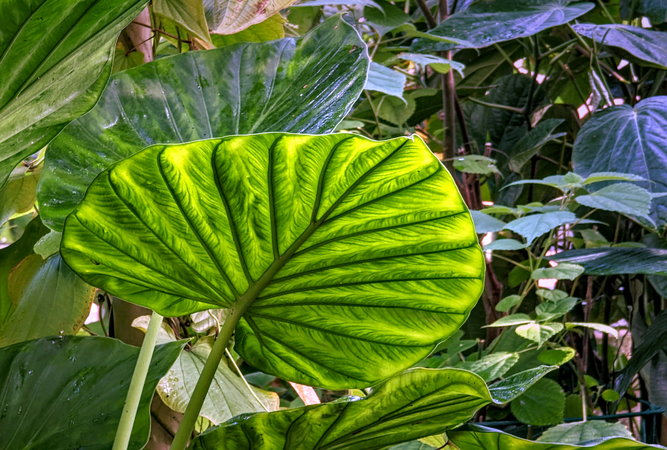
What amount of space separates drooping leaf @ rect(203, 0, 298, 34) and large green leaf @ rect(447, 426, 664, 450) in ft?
1.44

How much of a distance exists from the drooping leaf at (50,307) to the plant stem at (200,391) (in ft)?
0.90

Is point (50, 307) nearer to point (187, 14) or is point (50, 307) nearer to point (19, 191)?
point (19, 191)

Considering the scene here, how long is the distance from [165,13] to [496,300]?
962 mm

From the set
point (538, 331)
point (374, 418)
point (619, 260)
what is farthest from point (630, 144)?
point (374, 418)

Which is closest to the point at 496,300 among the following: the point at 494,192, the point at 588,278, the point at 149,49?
the point at 588,278

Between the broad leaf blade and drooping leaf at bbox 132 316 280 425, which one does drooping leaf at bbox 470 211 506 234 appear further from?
the broad leaf blade

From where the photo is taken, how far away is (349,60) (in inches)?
19.0

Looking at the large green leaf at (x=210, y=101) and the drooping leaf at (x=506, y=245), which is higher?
the large green leaf at (x=210, y=101)

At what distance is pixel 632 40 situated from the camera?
1313 millimetres

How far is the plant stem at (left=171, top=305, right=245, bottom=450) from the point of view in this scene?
1.31 feet

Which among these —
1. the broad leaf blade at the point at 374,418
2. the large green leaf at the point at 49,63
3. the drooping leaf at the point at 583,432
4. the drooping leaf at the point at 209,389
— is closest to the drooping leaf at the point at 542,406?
the drooping leaf at the point at 583,432

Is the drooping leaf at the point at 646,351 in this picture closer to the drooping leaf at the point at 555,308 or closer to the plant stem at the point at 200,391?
the drooping leaf at the point at 555,308

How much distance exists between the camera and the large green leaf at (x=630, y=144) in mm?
1109

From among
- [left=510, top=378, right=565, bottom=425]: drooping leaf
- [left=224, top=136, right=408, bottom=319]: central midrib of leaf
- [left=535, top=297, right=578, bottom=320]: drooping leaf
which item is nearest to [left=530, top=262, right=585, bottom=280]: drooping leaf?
[left=535, top=297, right=578, bottom=320]: drooping leaf
